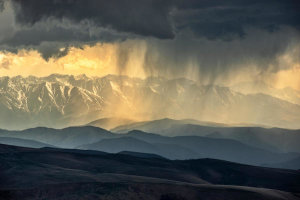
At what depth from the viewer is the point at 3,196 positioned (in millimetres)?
199500
